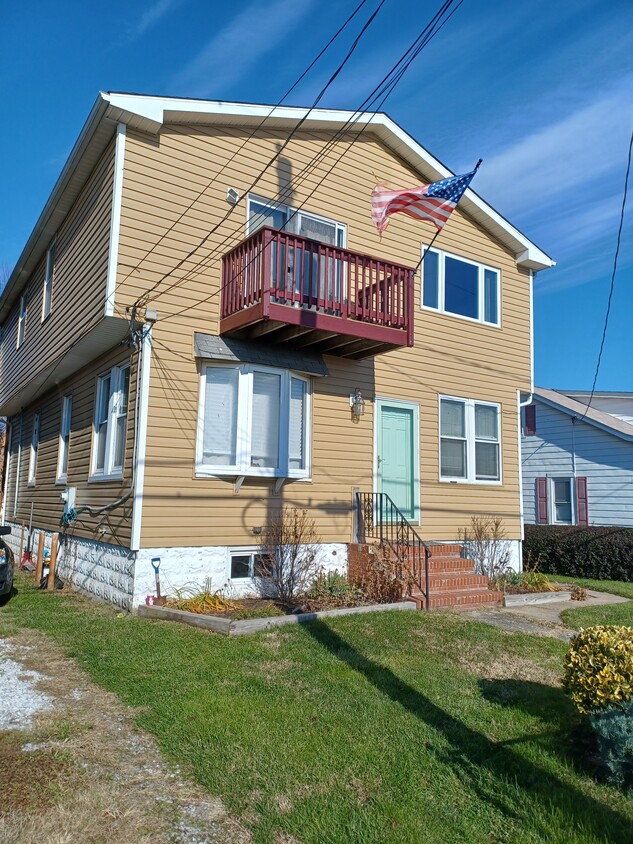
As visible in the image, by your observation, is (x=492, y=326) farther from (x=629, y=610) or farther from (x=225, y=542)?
(x=225, y=542)

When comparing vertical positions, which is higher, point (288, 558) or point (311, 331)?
point (311, 331)

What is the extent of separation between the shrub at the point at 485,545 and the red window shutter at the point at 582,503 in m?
6.20

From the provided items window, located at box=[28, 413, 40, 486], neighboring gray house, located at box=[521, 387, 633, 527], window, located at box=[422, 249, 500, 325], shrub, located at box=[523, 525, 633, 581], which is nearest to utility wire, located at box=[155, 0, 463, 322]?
window, located at box=[422, 249, 500, 325]

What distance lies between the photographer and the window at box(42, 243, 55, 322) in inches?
528

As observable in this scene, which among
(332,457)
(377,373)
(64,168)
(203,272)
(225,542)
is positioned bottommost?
(225,542)

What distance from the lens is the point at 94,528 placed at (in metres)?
10.4

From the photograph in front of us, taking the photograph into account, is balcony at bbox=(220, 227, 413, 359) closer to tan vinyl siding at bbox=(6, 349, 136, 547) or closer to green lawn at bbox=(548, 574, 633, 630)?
tan vinyl siding at bbox=(6, 349, 136, 547)

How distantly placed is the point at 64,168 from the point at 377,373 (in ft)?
20.5

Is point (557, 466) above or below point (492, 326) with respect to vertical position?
below

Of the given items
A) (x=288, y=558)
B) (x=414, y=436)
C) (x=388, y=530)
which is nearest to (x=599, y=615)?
(x=388, y=530)

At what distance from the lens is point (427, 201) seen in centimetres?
946

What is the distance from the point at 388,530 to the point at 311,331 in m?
3.88

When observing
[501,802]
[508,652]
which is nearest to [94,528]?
[508,652]

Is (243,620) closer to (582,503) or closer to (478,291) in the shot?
(478,291)
